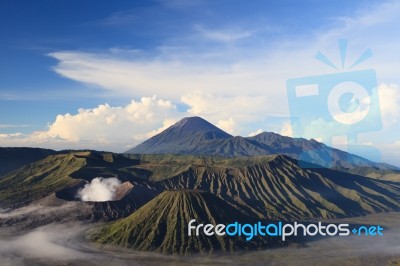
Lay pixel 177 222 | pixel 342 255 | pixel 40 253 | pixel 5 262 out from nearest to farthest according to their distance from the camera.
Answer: pixel 5 262 < pixel 40 253 < pixel 342 255 < pixel 177 222

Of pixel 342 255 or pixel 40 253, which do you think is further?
pixel 342 255

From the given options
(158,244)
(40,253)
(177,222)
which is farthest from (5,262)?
(177,222)

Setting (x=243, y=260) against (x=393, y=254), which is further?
(x=393, y=254)

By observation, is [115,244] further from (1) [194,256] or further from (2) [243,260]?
(2) [243,260]

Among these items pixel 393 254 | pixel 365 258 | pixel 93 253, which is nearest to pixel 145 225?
pixel 93 253

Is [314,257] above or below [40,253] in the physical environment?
below

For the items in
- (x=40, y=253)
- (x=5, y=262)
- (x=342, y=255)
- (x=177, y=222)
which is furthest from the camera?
(x=177, y=222)

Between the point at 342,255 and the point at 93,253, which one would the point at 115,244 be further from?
the point at 342,255

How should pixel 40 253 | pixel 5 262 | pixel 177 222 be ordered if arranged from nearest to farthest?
pixel 5 262, pixel 40 253, pixel 177 222

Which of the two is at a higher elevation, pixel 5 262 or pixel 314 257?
pixel 5 262

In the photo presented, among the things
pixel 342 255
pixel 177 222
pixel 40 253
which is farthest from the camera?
pixel 177 222
